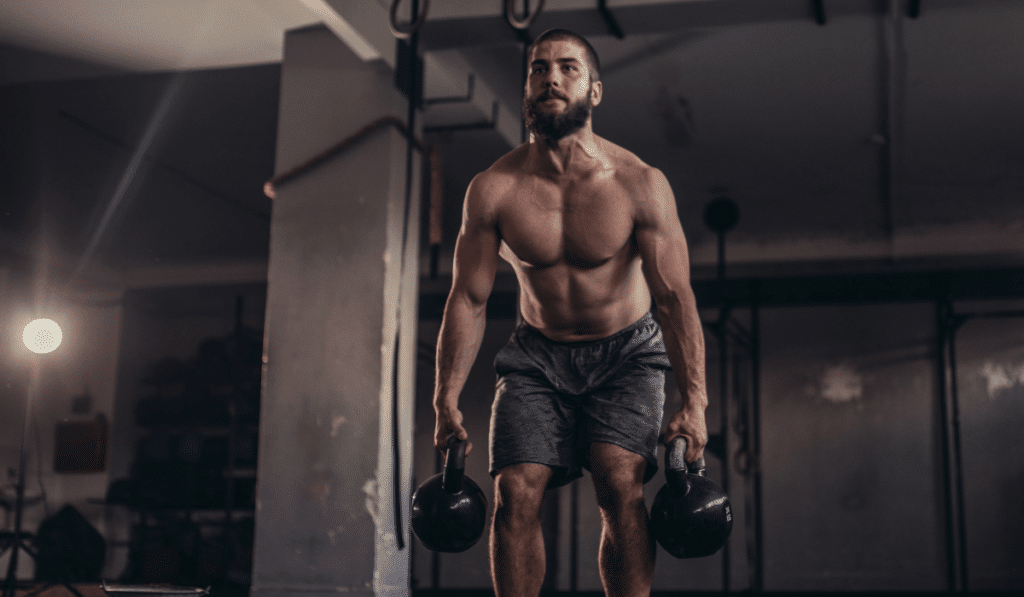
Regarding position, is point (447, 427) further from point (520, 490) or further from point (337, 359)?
point (337, 359)

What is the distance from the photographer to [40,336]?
700 cm

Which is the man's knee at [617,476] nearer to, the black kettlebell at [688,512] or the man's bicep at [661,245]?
the black kettlebell at [688,512]

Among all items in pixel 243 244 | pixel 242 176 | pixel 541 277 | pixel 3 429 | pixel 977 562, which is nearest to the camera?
pixel 541 277

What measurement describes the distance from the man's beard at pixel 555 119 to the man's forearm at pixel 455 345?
1.53 ft

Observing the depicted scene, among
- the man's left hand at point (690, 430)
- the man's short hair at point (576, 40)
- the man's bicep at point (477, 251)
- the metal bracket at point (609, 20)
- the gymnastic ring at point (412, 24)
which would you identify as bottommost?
the man's left hand at point (690, 430)

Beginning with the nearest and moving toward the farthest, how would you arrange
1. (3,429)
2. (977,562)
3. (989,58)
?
(989,58)
(977,562)
(3,429)

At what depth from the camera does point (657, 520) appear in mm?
2117

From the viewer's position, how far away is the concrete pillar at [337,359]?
404cm

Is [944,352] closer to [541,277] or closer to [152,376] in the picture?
[541,277]

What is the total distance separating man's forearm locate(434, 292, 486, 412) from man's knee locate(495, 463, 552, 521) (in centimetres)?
23

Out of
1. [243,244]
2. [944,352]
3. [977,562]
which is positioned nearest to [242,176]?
[243,244]

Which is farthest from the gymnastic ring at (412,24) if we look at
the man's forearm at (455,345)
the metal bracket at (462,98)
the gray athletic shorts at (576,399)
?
the metal bracket at (462,98)

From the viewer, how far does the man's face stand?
7.18 ft

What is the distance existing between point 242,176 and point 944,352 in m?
7.07
